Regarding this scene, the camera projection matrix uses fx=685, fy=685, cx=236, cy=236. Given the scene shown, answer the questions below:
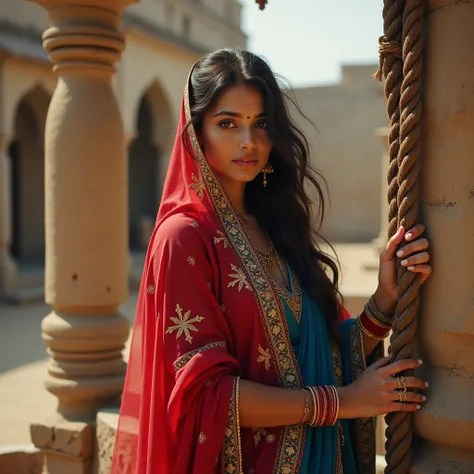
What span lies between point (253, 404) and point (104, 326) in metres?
1.53

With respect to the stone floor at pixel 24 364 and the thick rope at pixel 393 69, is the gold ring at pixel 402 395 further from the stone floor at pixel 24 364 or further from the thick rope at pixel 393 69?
the stone floor at pixel 24 364

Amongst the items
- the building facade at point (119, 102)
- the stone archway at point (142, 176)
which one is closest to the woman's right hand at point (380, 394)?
the building facade at point (119, 102)

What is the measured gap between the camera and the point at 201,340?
1589 mm

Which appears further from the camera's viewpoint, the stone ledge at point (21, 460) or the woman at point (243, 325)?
the stone ledge at point (21, 460)

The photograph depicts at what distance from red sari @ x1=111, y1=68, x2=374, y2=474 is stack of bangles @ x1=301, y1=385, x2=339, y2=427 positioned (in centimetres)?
9

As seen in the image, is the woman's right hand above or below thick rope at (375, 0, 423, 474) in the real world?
below

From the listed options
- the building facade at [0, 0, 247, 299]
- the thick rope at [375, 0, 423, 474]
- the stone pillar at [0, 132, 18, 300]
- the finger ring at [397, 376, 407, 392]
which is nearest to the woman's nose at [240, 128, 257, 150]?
the thick rope at [375, 0, 423, 474]

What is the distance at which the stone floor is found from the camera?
484cm

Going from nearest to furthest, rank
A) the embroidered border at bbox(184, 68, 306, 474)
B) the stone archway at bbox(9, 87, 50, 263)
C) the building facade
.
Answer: the embroidered border at bbox(184, 68, 306, 474) → the building facade → the stone archway at bbox(9, 87, 50, 263)

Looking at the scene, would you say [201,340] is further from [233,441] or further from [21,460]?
[21,460]

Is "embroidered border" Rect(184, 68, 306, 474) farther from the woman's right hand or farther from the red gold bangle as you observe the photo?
the red gold bangle

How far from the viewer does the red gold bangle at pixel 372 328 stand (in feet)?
6.15

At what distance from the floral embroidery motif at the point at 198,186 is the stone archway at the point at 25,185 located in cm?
1159

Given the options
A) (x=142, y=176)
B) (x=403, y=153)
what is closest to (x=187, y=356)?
(x=403, y=153)
